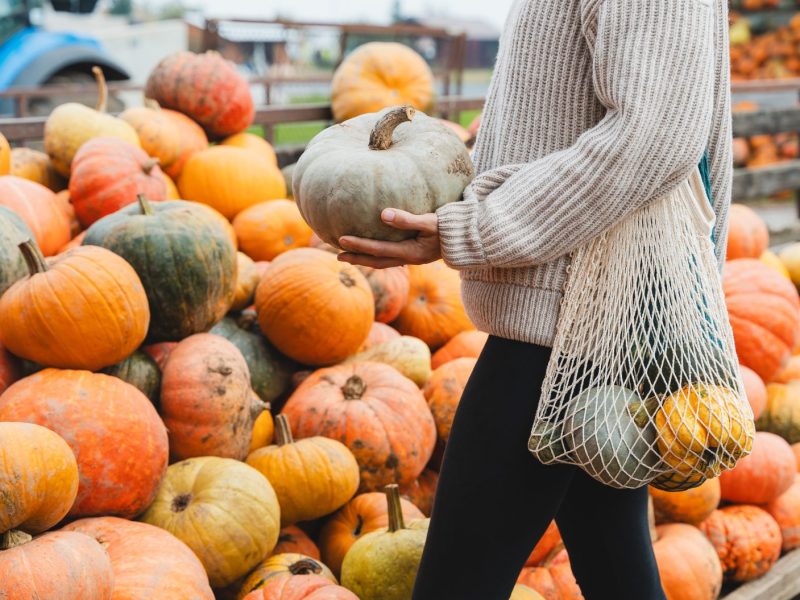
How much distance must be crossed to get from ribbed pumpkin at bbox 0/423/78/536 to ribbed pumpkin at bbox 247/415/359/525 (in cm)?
85

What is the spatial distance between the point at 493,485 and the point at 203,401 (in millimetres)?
1165

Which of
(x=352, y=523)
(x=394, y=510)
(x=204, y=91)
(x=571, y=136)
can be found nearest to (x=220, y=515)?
(x=394, y=510)

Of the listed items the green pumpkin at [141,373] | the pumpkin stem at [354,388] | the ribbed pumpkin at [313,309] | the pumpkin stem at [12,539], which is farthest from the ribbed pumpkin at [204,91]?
the pumpkin stem at [12,539]

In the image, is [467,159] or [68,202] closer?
[467,159]

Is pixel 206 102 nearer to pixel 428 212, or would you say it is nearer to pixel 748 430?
pixel 428 212

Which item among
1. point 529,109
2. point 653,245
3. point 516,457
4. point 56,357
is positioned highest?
point 529,109

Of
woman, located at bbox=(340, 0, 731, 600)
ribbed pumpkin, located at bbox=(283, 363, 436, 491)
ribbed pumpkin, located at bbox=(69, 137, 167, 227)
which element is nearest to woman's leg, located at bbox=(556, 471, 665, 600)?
woman, located at bbox=(340, 0, 731, 600)

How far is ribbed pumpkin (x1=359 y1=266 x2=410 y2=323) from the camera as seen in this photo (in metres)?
3.47

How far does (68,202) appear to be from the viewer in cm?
347

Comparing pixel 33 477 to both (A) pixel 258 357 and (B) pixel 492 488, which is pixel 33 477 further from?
(A) pixel 258 357

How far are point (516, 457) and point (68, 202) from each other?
8.48 ft

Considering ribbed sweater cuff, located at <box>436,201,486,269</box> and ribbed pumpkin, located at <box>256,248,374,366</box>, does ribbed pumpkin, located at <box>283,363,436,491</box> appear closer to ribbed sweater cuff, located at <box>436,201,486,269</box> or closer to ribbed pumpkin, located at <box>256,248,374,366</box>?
ribbed pumpkin, located at <box>256,248,374,366</box>

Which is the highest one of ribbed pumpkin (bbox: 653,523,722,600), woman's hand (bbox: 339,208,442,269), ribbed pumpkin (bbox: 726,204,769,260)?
woman's hand (bbox: 339,208,442,269)

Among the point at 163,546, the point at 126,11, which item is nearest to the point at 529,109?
the point at 163,546
